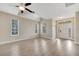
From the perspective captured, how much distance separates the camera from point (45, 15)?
2.69 meters

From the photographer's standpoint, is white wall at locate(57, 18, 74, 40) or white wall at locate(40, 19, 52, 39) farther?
white wall at locate(57, 18, 74, 40)

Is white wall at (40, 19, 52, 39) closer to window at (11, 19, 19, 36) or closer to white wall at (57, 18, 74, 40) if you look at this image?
white wall at (57, 18, 74, 40)

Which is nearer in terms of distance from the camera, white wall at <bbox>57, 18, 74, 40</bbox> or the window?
→ the window

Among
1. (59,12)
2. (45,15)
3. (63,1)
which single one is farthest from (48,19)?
(63,1)

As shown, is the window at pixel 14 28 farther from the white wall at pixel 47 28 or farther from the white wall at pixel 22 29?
the white wall at pixel 47 28

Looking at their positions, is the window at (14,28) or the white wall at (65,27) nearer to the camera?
the window at (14,28)

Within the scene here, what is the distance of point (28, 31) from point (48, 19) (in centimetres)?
71

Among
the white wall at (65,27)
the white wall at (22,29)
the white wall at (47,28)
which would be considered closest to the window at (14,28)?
the white wall at (22,29)

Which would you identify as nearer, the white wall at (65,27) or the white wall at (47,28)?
the white wall at (47,28)

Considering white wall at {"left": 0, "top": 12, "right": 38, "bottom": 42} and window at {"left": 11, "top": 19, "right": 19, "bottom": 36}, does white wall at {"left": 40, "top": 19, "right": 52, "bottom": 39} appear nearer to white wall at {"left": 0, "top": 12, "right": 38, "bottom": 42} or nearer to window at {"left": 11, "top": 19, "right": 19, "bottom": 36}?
white wall at {"left": 0, "top": 12, "right": 38, "bottom": 42}

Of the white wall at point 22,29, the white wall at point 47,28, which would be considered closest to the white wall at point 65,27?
the white wall at point 47,28

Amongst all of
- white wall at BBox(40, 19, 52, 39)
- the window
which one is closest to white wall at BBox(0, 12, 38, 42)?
the window

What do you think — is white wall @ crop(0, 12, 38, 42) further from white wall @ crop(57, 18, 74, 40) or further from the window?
white wall @ crop(57, 18, 74, 40)

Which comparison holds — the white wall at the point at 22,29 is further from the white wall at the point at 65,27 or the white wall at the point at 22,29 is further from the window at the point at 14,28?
the white wall at the point at 65,27
